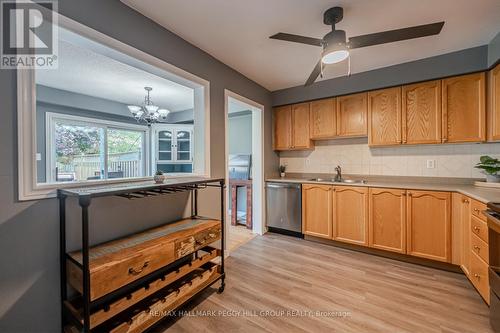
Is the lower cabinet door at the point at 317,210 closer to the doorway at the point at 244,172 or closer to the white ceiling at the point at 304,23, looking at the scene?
the doorway at the point at 244,172

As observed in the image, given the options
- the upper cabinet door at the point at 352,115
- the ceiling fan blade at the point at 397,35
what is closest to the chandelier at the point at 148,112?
the upper cabinet door at the point at 352,115

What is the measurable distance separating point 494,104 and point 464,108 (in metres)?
0.25

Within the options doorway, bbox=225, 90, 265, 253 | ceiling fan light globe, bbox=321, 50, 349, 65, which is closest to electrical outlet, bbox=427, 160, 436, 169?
ceiling fan light globe, bbox=321, 50, 349, 65

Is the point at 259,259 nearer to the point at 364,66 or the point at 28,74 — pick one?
the point at 28,74

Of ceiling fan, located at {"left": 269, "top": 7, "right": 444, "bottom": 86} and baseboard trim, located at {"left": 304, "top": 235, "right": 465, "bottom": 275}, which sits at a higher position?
ceiling fan, located at {"left": 269, "top": 7, "right": 444, "bottom": 86}

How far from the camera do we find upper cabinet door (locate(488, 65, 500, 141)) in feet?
7.53

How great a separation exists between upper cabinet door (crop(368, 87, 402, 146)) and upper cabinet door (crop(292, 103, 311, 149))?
37.0 inches

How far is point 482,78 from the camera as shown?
2492 millimetres

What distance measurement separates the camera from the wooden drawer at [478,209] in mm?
1851

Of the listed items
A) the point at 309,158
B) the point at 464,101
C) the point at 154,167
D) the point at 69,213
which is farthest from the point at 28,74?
the point at 154,167

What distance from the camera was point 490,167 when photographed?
240 centimetres

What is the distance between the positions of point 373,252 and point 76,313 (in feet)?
10.4

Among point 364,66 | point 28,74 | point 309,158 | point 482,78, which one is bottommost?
point 309,158

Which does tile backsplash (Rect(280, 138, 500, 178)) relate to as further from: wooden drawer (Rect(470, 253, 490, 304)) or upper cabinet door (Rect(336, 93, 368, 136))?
wooden drawer (Rect(470, 253, 490, 304))
